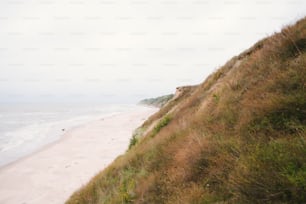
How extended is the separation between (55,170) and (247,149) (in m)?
18.5

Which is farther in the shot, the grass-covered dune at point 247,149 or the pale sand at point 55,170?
the pale sand at point 55,170

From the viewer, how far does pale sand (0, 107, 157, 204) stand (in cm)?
1457

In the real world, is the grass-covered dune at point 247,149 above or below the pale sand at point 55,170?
above

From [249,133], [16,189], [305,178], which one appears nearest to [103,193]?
[249,133]

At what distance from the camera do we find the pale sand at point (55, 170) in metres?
14.6

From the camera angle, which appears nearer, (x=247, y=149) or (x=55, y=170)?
(x=247, y=149)

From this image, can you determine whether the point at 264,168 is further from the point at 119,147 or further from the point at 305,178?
the point at 119,147

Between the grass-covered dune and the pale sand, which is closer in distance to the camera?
the grass-covered dune

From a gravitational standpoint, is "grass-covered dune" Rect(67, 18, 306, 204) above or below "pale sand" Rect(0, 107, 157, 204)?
above

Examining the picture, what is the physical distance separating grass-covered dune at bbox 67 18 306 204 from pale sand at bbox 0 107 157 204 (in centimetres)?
918

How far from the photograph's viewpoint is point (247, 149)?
3.82 meters

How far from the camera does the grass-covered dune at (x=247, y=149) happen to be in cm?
293

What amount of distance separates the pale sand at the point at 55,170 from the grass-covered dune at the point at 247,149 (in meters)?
9.18

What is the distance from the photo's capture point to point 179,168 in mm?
4656
